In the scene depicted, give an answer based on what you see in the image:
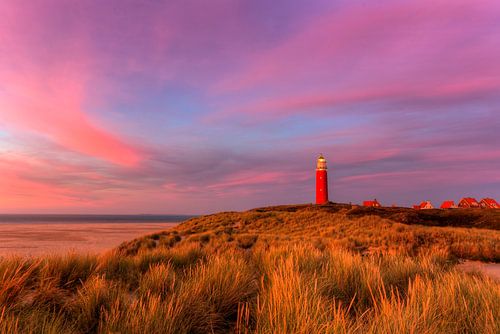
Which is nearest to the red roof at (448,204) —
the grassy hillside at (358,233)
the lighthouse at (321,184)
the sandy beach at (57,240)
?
the lighthouse at (321,184)

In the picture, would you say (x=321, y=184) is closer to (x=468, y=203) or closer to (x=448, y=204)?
(x=448, y=204)

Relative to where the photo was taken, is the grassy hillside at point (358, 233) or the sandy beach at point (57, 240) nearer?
the grassy hillside at point (358, 233)

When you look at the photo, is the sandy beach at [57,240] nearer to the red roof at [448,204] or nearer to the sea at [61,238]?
the sea at [61,238]

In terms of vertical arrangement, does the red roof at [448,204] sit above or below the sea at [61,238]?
above

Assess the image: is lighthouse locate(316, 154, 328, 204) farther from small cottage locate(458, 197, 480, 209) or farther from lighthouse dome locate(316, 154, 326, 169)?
small cottage locate(458, 197, 480, 209)

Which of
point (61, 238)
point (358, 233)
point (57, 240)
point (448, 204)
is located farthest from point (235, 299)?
point (448, 204)

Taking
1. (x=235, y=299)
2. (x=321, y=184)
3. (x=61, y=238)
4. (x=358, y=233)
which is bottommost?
(x=61, y=238)

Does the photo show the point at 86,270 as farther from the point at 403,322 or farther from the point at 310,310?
the point at 403,322

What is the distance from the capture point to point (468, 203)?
5209cm

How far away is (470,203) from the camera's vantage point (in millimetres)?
51969

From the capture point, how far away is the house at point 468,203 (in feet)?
169

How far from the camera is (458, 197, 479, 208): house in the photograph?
51491 millimetres

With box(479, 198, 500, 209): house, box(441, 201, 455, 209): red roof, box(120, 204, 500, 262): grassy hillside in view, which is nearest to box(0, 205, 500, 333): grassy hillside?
box(120, 204, 500, 262): grassy hillside

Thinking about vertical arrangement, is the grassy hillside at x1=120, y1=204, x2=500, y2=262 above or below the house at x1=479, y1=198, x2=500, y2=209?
below
